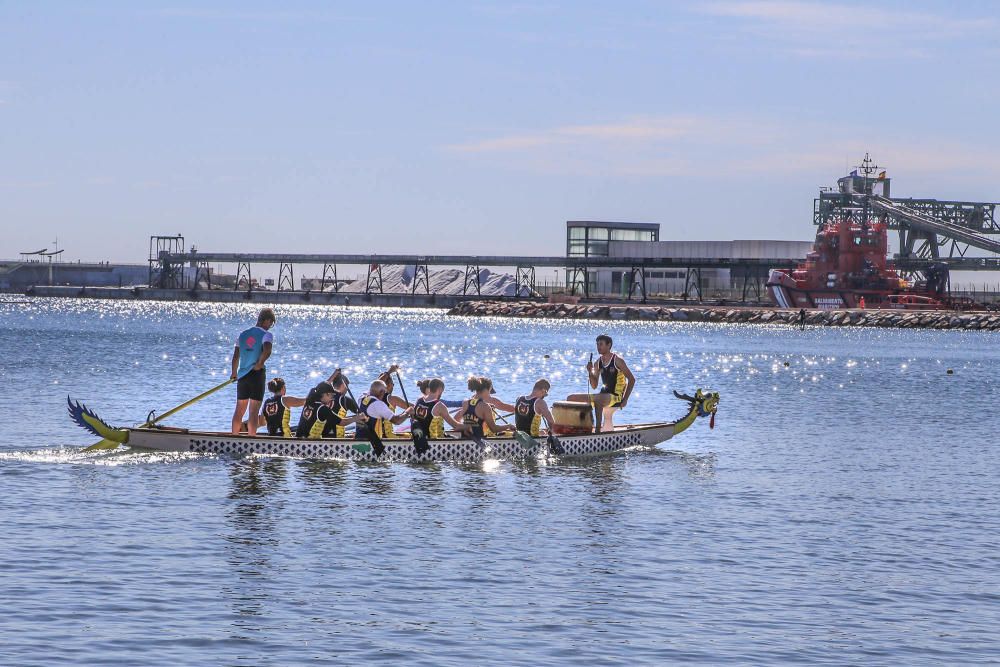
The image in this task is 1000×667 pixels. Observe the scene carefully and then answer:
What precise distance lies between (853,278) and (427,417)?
111 m

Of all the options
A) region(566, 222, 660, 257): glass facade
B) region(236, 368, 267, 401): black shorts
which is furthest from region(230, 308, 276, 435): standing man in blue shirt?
region(566, 222, 660, 257): glass facade

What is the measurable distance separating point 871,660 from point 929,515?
869cm

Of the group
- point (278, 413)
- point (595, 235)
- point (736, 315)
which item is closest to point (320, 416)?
point (278, 413)

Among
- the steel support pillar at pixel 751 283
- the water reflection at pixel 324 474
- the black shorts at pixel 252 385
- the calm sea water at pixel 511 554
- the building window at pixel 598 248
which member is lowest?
the calm sea water at pixel 511 554

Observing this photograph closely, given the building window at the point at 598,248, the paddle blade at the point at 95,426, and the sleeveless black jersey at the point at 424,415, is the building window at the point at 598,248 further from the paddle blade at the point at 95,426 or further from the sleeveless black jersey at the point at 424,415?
the paddle blade at the point at 95,426

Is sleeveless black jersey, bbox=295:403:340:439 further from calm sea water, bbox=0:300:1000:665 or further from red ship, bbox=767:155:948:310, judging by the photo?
red ship, bbox=767:155:948:310

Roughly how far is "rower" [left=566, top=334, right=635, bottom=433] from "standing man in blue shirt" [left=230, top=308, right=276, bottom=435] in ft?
20.2

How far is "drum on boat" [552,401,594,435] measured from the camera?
27.1 metres

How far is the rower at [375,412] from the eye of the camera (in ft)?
81.4

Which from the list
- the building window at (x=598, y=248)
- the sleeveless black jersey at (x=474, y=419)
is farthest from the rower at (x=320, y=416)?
the building window at (x=598, y=248)

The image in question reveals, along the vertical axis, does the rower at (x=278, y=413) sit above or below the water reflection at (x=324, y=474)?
above

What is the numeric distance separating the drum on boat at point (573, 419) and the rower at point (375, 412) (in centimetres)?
373

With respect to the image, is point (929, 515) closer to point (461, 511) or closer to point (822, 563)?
point (822, 563)

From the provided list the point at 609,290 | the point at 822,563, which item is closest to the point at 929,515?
the point at 822,563
